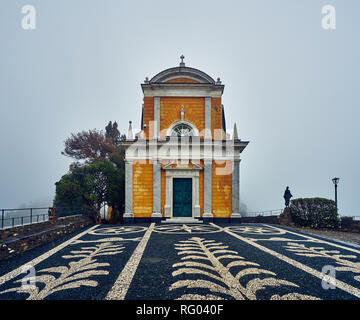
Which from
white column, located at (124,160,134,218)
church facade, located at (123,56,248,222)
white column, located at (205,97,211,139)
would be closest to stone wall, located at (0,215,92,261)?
white column, located at (124,160,134,218)

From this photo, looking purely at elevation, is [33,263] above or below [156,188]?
below

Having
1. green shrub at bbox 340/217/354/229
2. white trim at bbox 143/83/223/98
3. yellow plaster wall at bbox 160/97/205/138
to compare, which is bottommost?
green shrub at bbox 340/217/354/229

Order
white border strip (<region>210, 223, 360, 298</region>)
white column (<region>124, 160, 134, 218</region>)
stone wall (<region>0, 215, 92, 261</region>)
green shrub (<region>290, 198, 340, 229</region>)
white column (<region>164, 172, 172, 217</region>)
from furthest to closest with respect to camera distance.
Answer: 1. white column (<region>164, 172, 172, 217</region>)
2. white column (<region>124, 160, 134, 218</region>)
3. green shrub (<region>290, 198, 340, 229</region>)
4. stone wall (<region>0, 215, 92, 261</region>)
5. white border strip (<region>210, 223, 360, 298</region>)

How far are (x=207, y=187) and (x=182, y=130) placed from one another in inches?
186

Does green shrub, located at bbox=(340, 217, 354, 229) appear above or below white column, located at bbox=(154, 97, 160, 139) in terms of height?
below

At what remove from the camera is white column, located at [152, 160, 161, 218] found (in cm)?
1359

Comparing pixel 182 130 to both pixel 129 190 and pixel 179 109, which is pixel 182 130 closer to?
pixel 179 109

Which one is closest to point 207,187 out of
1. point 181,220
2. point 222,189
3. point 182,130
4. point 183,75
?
point 222,189

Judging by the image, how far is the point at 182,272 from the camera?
4.31 meters

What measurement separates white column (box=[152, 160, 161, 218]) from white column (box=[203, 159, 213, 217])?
3278mm

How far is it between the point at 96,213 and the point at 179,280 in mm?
11740

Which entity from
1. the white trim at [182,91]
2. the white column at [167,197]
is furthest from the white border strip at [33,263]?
the white trim at [182,91]

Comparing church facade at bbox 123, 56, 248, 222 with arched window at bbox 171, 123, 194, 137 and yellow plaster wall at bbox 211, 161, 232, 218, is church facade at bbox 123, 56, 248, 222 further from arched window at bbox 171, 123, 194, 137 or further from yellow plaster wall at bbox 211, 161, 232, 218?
arched window at bbox 171, 123, 194, 137

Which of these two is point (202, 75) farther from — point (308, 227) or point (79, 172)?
point (308, 227)
